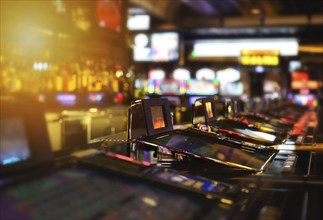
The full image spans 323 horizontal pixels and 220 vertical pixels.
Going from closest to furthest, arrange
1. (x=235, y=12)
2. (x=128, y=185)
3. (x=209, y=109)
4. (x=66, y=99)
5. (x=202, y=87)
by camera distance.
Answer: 1. (x=128, y=185)
2. (x=209, y=109)
3. (x=66, y=99)
4. (x=235, y=12)
5. (x=202, y=87)

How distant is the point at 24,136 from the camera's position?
5.83 feet

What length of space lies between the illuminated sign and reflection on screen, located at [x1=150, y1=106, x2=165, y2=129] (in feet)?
40.2

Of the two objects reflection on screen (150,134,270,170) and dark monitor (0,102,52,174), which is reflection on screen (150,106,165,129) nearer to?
reflection on screen (150,134,270,170)

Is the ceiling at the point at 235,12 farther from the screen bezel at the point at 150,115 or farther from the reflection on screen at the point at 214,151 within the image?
the reflection on screen at the point at 214,151

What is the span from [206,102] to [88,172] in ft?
8.44

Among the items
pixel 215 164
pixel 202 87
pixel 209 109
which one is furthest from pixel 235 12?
pixel 215 164

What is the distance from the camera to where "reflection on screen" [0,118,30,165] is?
174 cm

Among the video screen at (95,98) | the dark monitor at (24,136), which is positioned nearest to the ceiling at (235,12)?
the video screen at (95,98)

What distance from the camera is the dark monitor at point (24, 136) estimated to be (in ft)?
5.67

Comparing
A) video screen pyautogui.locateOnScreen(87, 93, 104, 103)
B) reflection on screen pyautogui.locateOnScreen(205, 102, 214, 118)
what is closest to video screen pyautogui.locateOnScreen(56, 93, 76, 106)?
video screen pyautogui.locateOnScreen(87, 93, 104, 103)

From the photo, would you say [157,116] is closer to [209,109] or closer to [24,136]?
[209,109]

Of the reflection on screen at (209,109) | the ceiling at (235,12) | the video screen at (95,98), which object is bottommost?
the video screen at (95,98)

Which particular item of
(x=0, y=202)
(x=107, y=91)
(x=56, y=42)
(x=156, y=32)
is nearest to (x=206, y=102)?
(x=0, y=202)

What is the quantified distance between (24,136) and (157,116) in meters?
1.45
